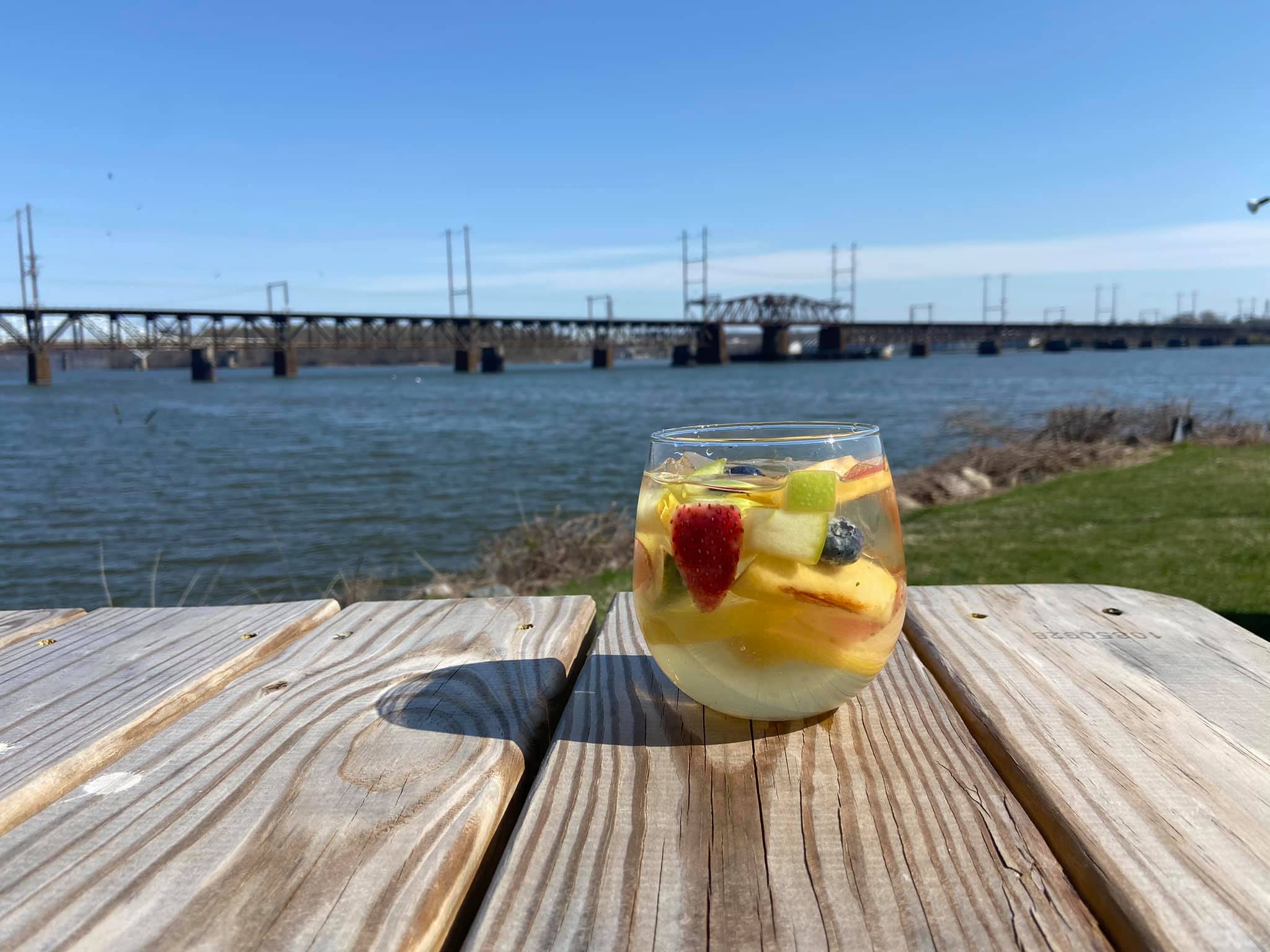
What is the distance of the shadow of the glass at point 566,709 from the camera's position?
896 mm

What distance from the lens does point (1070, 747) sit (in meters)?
0.83

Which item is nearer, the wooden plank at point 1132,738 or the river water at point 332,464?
the wooden plank at point 1132,738

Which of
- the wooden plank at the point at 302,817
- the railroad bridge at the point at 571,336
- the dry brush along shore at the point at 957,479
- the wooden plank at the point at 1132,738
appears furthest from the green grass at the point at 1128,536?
the railroad bridge at the point at 571,336

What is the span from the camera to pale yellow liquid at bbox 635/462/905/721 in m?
0.84

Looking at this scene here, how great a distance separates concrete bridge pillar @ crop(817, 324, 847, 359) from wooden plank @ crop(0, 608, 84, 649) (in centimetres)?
8699

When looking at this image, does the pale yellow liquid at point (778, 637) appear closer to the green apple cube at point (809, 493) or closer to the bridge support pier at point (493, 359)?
the green apple cube at point (809, 493)

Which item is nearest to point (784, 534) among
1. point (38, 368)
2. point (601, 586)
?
point (601, 586)

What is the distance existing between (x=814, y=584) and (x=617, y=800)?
0.87ft

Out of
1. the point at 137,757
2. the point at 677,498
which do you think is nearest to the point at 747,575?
the point at 677,498

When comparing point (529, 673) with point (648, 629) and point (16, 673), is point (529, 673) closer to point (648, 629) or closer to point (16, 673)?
point (648, 629)

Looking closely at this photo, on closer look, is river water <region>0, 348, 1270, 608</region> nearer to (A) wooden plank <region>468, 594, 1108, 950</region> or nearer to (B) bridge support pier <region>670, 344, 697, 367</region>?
(A) wooden plank <region>468, 594, 1108, 950</region>

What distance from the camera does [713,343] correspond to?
3152 inches

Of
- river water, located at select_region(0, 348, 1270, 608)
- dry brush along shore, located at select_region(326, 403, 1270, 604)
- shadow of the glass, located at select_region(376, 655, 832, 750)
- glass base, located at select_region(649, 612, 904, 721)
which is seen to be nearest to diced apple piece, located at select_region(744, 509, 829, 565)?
glass base, located at select_region(649, 612, 904, 721)

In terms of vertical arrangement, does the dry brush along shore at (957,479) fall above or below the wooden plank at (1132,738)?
below
